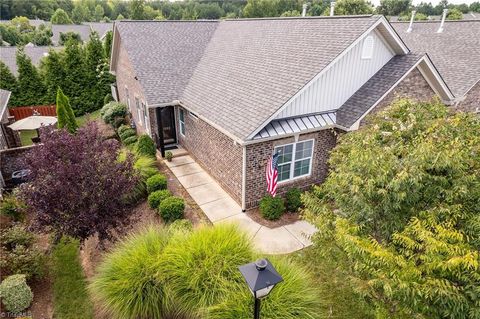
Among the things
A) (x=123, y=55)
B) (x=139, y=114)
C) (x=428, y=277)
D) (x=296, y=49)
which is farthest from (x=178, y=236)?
(x=123, y=55)

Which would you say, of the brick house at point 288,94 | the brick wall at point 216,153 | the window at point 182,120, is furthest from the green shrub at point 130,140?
the brick wall at point 216,153

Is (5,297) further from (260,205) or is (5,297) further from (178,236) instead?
(260,205)

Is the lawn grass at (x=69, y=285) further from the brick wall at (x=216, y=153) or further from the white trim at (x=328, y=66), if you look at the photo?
the white trim at (x=328, y=66)

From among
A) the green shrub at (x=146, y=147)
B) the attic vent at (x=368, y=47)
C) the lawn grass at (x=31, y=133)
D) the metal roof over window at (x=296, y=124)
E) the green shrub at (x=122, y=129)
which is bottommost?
the lawn grass at (x=31, y=133)

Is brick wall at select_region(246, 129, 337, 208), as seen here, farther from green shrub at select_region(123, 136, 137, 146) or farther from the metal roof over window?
green shrub at select_region(123, 136, 137, 146)

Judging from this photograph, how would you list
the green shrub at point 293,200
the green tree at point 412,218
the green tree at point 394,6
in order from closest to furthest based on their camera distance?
the green tree at point 412,218
the green shrub at point 293,200
the green tree at point 394,6

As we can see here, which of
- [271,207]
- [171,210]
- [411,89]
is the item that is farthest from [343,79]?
[171,210]

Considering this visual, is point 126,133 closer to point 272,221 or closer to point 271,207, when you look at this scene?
point 271,207
